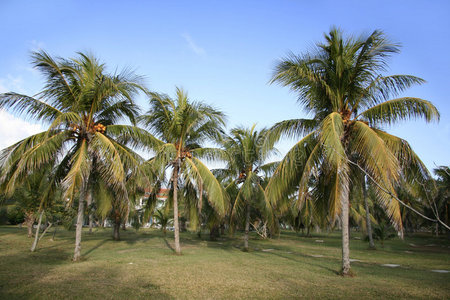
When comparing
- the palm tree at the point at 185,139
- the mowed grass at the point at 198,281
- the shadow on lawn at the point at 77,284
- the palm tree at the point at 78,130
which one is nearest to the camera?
the shadow on lawn at the point at 77,284

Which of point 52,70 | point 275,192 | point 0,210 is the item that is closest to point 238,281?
point 275,192

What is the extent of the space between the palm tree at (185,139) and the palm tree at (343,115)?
354 centimetres

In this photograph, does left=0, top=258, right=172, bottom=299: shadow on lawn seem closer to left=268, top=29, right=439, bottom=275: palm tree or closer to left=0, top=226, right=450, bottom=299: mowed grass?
left=0, top=226, right=450, bottom=299: mowed grass

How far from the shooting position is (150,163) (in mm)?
12602

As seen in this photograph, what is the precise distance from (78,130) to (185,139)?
479 centimetres

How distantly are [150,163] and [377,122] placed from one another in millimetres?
9109

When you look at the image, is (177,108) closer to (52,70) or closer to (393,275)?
(52,70)

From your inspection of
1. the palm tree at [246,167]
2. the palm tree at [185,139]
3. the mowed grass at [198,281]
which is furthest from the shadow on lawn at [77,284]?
the palm tree at [246,167]

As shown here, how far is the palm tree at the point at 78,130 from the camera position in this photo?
9.19 metres

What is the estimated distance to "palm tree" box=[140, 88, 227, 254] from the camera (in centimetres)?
1227

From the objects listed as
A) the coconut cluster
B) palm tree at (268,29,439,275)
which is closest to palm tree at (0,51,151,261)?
the coconut cluster

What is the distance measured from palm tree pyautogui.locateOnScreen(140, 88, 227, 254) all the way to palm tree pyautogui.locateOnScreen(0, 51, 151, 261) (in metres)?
1.78

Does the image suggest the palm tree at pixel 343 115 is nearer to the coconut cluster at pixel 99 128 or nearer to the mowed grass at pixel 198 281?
the mowed grass at pixel 198 281

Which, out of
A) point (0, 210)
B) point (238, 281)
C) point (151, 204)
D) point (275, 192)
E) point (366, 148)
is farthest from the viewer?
point (0, 210)
